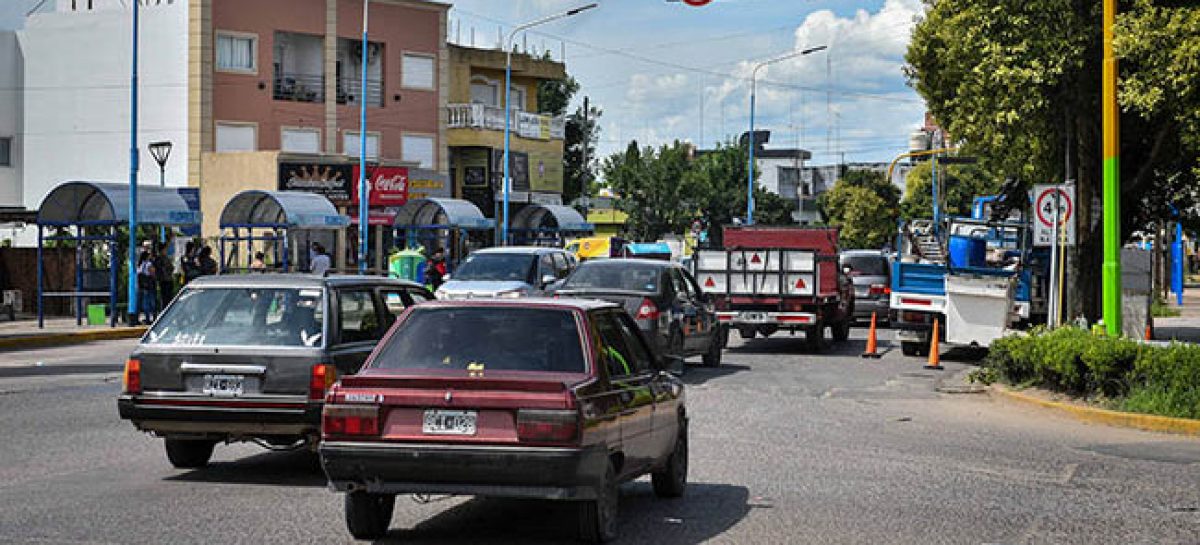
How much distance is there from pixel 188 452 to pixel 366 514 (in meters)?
3.74

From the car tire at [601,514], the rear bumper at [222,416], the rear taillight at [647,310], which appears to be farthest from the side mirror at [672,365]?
the rear taillight at [647,310]

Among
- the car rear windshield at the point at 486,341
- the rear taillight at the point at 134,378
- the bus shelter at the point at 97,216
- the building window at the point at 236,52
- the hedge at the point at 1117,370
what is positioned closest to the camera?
the car rear windshield at the point at 486,341

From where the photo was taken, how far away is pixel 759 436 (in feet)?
47.7

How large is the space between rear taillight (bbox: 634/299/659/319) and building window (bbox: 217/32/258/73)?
33.0 metres

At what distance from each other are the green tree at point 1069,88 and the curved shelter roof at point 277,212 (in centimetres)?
1661

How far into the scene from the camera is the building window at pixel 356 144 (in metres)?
52.6

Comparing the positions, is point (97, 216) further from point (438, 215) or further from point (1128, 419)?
point (1128, 419)

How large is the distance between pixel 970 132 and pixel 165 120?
32.4 m

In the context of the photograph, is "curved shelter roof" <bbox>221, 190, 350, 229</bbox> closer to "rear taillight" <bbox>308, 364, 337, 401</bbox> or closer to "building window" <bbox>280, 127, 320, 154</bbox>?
"building window" <bbox>280, 127, 320, 154</bbox>

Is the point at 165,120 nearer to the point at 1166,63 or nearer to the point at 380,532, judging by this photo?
the point at 1166,63

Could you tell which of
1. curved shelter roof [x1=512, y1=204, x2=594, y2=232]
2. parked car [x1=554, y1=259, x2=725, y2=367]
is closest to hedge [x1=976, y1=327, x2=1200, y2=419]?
parked car [x1=554, y1=259, x2=725, y2=367]

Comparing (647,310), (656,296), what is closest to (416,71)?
(656,296)

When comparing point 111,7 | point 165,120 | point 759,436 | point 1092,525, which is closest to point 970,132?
point 759,436

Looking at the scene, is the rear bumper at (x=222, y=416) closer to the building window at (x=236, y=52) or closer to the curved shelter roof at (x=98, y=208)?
the curved shelter roof at (x=98, y=208)
